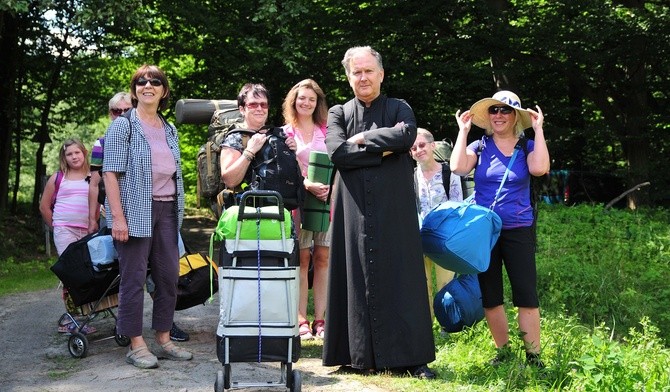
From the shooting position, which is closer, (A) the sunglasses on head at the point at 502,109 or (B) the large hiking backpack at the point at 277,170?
(A) the sunglasses on head at the point at 502,109

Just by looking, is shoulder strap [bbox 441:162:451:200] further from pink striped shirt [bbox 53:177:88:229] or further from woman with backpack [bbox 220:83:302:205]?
pink striped shirt [bbox 53:177:88:229]

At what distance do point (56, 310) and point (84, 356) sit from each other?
9.53 ft

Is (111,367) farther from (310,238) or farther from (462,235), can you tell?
(462,235)

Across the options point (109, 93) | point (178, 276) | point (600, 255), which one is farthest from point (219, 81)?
point (178, 276)

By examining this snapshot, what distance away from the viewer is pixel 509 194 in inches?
227

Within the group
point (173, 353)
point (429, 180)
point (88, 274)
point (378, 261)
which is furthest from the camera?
point (429, 180)

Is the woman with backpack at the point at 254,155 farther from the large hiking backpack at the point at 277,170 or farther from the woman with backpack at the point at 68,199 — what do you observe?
the woman with backpack at the point at 68,199

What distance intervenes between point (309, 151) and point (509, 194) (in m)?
2.08

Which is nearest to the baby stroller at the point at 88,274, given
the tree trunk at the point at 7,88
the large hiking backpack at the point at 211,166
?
the large hiking backpack at the point at 211,166

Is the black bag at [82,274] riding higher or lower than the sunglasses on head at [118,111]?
lower

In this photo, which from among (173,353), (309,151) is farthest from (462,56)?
(173,353)

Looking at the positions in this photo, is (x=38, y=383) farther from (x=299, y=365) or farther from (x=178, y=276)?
(x=299, y=365)

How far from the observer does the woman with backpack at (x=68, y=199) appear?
782cm

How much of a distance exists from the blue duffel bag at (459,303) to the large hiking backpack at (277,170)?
1.39 m
